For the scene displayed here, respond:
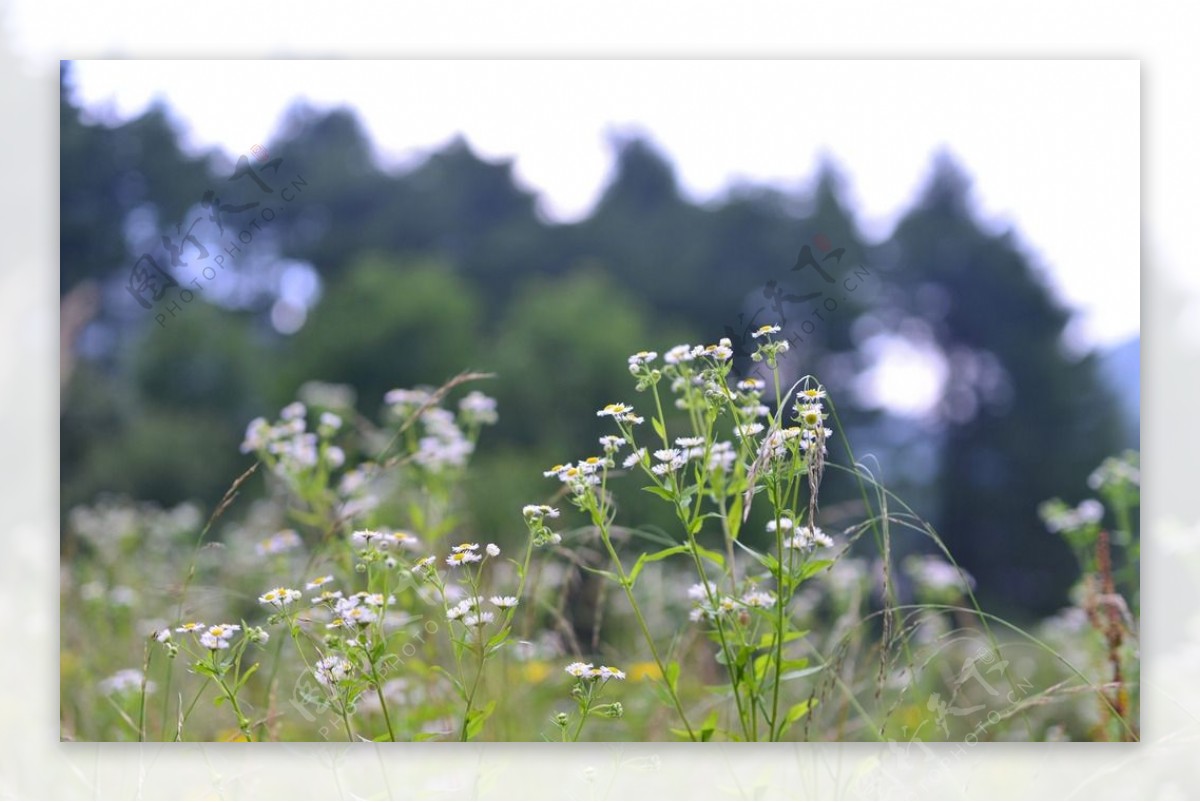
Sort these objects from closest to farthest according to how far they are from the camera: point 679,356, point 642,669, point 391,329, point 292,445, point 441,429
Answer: point 679,356
point 292,445
point 441,429
point 642,669
point 391,329

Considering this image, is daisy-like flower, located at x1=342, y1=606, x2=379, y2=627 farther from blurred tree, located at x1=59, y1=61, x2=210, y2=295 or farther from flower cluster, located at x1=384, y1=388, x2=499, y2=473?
blurred tree, located at x1=59, y1=61, x2=210, y2=295

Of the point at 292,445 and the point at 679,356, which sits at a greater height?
the point at 679,356

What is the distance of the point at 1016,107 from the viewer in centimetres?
248

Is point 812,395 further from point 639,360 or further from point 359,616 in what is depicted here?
point 359,616

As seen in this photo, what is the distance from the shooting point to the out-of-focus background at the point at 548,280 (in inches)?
96.7

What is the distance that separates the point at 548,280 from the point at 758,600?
4.54m

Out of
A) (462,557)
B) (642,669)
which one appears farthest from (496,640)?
(642,669)

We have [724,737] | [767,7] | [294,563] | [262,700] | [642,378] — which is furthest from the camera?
[294,563]

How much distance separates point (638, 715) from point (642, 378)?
3.55 feet

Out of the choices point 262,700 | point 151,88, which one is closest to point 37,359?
point 151,88

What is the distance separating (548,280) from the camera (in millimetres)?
6141

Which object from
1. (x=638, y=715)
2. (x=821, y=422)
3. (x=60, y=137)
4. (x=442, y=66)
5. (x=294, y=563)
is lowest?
(x=638, y=715)

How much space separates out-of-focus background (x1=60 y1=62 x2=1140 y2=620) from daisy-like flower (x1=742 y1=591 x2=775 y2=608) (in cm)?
92

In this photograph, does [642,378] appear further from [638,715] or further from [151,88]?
[151,88]
